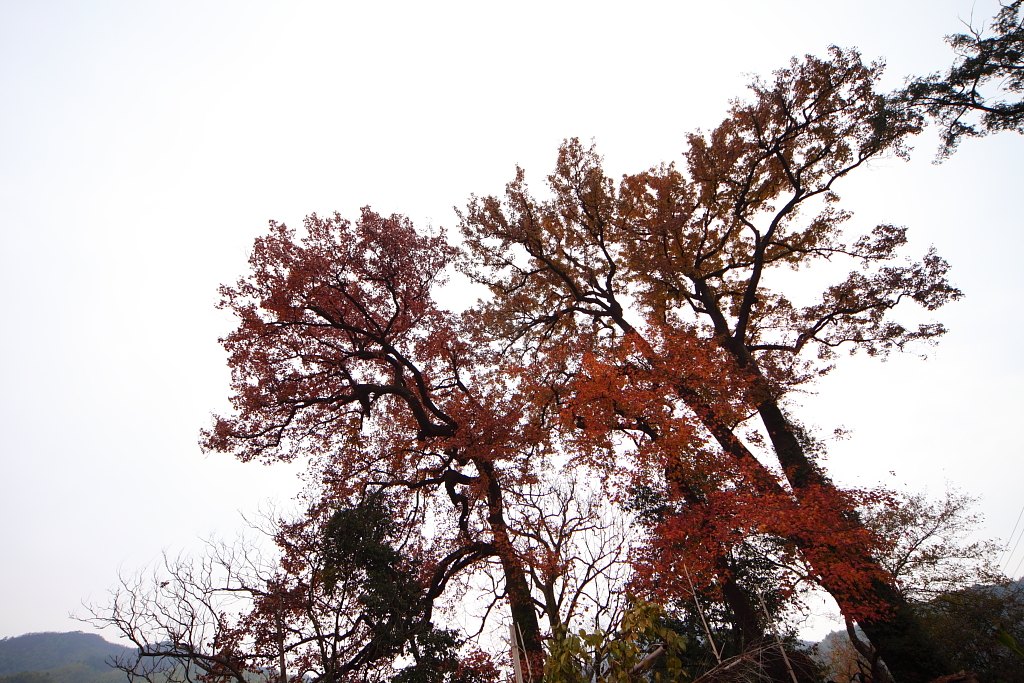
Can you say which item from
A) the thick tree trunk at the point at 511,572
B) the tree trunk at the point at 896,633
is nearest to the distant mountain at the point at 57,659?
the thick tree trunk at the point at 511,572

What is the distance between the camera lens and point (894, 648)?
7875mm

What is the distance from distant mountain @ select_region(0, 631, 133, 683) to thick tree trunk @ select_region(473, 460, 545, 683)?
9248 centimetres

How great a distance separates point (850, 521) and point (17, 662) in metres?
143

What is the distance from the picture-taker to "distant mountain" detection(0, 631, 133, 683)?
74812 millimetres

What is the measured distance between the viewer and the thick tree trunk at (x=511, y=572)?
9.56m

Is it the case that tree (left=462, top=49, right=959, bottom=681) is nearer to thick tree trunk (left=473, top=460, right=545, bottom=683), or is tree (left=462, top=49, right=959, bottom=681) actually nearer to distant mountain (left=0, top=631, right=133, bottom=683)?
thick tree trunk (left=473, top=460, right=545, bottom=683)

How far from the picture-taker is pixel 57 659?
97.7 metres

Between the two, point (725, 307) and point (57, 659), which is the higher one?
point (57, 659)

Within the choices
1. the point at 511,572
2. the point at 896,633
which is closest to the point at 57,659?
the point at 511,572

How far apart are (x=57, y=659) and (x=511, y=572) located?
13793 centimetres

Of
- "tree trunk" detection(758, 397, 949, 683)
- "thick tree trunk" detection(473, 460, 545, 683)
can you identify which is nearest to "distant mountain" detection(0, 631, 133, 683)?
"thick tree trunk" detection(473, 460, 545, 683)

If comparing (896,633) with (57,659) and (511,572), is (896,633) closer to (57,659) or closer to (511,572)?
(511,572)

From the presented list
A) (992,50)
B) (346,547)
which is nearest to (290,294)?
(346,547)

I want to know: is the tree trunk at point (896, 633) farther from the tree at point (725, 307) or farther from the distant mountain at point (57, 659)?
the distant mountain at point (57, 659)
